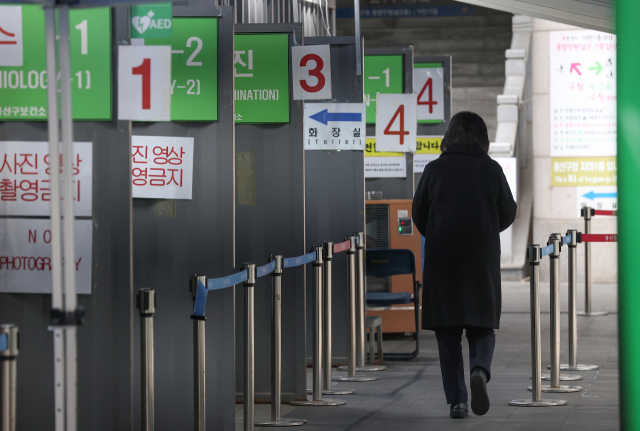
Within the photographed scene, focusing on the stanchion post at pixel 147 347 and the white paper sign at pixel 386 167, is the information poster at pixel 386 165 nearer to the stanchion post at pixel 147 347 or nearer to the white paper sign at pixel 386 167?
the white paper sign at pixel 386 167

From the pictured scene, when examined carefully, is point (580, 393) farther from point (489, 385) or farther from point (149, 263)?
point (149, 263)

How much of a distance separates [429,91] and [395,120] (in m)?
2.47

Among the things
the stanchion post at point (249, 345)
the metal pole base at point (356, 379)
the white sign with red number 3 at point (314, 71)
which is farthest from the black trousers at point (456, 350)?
the white sign with red number 3 at point (314, 71)

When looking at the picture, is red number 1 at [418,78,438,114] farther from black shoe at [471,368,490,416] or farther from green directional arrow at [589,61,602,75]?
black shoe at [471,368,490,416]

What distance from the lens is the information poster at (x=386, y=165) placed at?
10906mm

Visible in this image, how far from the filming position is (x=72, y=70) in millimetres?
4664

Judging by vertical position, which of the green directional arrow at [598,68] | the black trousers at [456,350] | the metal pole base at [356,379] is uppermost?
the green directional arrow at [598,68]

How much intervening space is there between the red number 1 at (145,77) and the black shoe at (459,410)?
8.93ft

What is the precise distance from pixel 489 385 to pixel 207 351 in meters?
2.67

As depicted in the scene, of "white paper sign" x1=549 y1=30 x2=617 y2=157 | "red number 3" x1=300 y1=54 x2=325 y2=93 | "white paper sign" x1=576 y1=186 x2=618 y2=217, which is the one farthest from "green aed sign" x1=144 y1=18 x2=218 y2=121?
"white paper sign" x1=576 y1=186 x2=618 y2=217

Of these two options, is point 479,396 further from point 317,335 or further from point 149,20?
point 149,20

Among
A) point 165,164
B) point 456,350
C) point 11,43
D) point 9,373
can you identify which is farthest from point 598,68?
point 9,373

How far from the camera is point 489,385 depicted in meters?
7.26

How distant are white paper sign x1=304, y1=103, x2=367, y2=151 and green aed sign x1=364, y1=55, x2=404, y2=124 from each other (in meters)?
1.67
